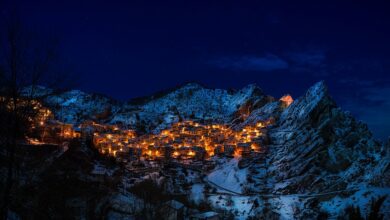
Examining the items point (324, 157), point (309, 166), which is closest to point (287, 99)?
point (324, 157)

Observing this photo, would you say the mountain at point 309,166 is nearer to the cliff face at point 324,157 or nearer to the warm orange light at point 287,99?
the cliff face at point 324,157

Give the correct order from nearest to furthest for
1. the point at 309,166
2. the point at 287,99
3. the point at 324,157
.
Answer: the point at 309,166 → the point at 324,157 → the point at 287,99

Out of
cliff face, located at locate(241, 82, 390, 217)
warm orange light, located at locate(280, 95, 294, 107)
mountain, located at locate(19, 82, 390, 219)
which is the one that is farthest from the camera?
warm orange light, located at locate(280, 95, 294, 107)

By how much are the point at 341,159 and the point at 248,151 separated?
715 inches

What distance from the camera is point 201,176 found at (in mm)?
57344

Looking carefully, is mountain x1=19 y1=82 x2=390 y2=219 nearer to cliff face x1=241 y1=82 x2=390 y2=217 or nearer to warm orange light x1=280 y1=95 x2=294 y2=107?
cliff face x1=241 y1=82 x2=390 y2=217

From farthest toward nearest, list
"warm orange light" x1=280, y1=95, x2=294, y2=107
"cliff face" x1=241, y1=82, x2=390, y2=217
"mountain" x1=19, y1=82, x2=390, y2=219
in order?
"warm orange light" x1=280, y1=95, x2=294, y2=107
"cliff face" x1=241, y1=82, x2=390, y2=217
"mountain" x1=19, y1=82, x2=390, y2=219

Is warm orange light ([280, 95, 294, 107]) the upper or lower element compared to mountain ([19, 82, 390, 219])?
upper

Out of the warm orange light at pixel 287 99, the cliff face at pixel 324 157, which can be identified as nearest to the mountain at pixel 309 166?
the cliff face at pixel 324 157

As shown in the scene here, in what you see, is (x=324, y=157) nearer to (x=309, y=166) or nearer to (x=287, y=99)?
(x=309, y=166)

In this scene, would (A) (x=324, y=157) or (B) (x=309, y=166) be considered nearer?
(B) (x=309, y=166)

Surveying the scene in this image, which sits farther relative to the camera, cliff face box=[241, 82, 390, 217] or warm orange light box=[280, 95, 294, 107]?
warm orange light box=[280, 95, 294, 107]

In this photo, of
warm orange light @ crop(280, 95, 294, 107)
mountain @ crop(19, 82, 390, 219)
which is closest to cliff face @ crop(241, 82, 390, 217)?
mountain @ crop(19, 82, 390, 219)

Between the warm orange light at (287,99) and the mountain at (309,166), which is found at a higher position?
the warm orange light at (287,99)
